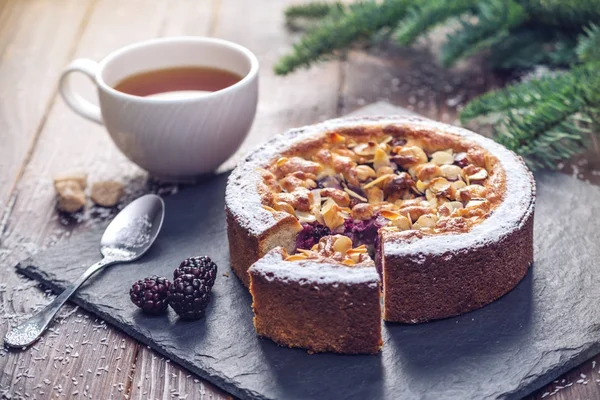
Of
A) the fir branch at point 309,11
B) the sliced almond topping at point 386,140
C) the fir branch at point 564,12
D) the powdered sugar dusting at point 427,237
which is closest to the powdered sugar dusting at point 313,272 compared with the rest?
the powdered sugar dusting at point 427,237

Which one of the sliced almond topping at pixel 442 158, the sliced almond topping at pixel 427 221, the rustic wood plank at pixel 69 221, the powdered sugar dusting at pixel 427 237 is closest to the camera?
the rustic wood plank at pixel 69 221

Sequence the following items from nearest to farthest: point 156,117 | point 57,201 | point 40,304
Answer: point 40,304
point 156,117
point 57,201

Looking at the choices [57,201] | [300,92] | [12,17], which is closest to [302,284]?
[57,201]

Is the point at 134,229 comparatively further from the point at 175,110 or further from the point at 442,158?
the point at 442,158

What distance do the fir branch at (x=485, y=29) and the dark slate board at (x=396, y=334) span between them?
125 cm

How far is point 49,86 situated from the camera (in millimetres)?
4344

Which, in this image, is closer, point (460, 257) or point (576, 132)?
point (460, 257)

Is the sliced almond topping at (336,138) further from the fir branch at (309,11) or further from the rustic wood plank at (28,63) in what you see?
the fir branch at (309,11)

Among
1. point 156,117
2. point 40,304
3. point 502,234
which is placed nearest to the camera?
point 502,234

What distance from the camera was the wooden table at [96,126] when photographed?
2447 millimetres

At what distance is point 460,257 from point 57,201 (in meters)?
1.80

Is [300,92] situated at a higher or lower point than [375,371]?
lower

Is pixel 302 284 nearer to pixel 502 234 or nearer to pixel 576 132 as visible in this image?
pixel 502 234

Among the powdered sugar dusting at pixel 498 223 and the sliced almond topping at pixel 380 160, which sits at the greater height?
the powdered sugar dusting at pixel 498 223
